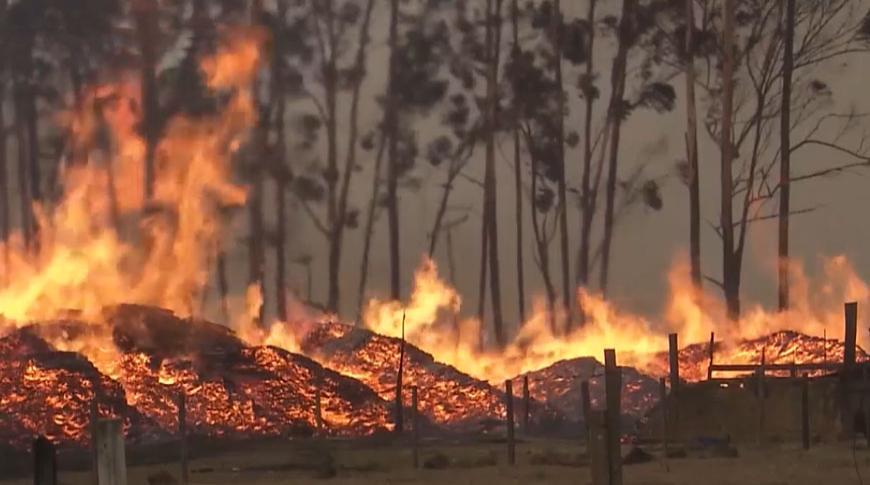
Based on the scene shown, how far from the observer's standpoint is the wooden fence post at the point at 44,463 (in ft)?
23.8

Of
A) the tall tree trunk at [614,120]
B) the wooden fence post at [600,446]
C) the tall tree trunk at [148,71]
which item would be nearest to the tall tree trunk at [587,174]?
the tall tree trunk at [614,120]

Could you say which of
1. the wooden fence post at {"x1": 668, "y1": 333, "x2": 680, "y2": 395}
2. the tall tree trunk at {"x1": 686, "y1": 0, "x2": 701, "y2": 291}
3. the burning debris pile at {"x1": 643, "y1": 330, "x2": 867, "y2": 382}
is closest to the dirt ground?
the wooden fence post at {"x1": 668, "y1": 333, "x2": 680, "y2": 395}

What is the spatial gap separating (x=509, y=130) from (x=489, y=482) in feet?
107

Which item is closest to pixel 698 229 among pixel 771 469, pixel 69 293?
pixel 69 293

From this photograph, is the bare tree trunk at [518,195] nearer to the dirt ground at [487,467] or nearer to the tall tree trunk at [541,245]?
the tall tree trunk at [541,245]

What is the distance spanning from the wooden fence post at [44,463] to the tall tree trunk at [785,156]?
1568 inches

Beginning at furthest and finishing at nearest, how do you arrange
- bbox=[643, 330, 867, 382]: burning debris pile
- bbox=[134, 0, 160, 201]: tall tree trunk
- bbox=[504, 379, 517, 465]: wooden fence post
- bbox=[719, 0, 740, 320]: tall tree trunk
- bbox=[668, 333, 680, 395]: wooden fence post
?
1. bbox=[134, 0, 160, 201]: tall tree trunk
2. bbox=[719, 0, 740, 320]: tall tree trunk
3. bbox=[643, 330, 867, 382]: burning debris pile
4. bbox=[668, 333, 680, 395]: wooden fence post
5. bbox=[504, 379, 517, 465]: wooden fence post

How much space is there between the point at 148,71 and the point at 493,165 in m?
13.6

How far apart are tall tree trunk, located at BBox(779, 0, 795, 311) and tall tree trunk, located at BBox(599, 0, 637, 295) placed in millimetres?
7169

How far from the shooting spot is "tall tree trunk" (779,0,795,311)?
4516cm

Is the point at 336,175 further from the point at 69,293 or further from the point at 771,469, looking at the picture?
the point at 771,469

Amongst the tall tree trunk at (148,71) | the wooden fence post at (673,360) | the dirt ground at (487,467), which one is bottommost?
the dirt ground at (487,467)

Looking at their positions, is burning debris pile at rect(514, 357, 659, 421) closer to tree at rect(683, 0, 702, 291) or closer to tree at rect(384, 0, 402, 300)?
tree at rect(683, 0, 702, 291)

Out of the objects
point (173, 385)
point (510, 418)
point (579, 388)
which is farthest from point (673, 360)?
point (173, 385)
